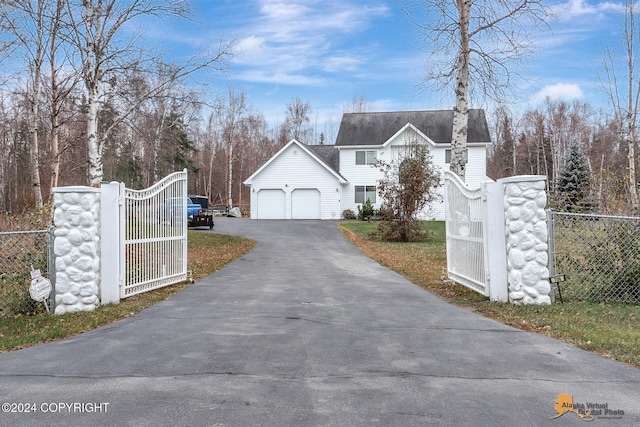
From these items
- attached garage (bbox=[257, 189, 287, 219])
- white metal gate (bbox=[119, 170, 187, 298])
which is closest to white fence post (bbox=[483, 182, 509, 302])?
white metal gate (bbox=[119, 170, 187, 298])

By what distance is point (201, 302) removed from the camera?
8.24 metres

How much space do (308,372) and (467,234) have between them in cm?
553

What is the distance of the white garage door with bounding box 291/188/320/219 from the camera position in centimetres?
3562

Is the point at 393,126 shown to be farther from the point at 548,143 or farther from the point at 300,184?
the point at 548,143

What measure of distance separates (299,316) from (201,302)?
6.84 feet

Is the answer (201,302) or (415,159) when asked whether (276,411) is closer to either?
(201,302)

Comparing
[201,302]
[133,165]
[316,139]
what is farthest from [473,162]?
[316,139]

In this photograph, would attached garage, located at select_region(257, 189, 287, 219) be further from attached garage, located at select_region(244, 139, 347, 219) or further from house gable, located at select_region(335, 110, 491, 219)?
house gable, located at select_region(335, 110, 491, 219)

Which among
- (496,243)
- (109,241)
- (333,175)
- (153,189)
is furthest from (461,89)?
(333,175)

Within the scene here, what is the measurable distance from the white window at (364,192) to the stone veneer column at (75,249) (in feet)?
98.0

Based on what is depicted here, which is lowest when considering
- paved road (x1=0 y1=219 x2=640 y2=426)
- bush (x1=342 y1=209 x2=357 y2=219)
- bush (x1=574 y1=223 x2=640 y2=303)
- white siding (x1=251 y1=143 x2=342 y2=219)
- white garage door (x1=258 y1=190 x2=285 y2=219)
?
paved road (x1=0 y1=219 x2=640 y2=426)

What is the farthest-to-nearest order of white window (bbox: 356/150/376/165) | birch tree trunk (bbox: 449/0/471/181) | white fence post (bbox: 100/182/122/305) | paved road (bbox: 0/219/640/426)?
white window (bbox: 356/150/376/165) → birch tree trunk (bbox: 449/0/471/181) → white fence post (bbox: 100/182/122/305) → paved road (bbox: 0/219/640/426)

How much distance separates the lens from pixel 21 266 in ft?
26.1

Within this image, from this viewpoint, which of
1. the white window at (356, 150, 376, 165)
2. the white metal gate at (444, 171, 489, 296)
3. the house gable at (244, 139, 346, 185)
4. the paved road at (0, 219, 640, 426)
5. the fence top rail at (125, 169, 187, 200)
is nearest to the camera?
the paved road at (0, 219, 640, 426)
